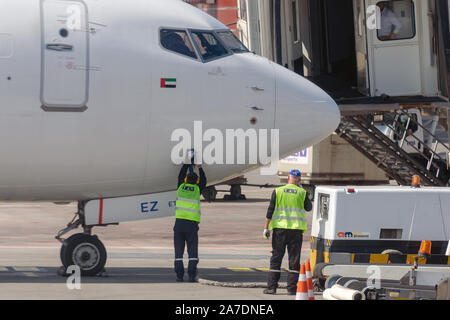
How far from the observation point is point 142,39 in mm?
14008

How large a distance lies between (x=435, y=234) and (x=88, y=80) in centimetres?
565

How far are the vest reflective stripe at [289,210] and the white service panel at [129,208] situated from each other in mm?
1762

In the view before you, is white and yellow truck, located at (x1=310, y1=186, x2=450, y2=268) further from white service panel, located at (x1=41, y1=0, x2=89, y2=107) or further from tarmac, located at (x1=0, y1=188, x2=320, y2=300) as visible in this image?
white service panel, located at (x1=41, y1=0, x2=89, y2=107)

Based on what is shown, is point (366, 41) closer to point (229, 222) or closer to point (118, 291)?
point (229, 222)

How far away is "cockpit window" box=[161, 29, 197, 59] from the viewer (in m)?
14.2

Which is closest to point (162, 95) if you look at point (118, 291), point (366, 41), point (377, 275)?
point (118, 291)

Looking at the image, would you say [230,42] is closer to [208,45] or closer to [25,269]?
[208,45]

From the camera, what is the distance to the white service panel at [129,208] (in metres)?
14.2

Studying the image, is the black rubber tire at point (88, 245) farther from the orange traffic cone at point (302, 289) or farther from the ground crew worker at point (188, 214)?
the orange traffic cone at point (302, 289)

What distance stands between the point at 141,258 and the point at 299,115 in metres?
5.46

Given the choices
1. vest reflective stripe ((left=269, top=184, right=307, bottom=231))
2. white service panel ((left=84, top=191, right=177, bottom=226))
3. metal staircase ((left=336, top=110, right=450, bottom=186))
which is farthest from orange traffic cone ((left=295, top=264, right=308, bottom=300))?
metal staircase ((left=336, top=110, right=450, bottom=186))

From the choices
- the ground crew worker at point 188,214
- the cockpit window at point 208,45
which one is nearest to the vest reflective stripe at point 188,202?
the ground crew worker at point 188,214

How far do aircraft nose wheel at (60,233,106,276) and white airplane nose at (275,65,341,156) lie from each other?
3.32 meters
